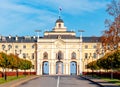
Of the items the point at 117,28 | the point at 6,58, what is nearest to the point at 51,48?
the point at 6,58

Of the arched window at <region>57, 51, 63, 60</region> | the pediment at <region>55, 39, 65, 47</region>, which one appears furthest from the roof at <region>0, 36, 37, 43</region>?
the arched window at <region>57, 51, 63, 60</region>

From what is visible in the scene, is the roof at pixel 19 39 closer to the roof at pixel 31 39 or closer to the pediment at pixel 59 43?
the roof at pixel 31 39

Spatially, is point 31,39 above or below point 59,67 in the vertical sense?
above

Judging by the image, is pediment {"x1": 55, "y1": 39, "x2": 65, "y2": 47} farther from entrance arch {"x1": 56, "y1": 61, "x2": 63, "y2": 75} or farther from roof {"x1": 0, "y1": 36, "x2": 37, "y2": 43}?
roof {"x1": 0, "y1": 36, "x2": 37, "y2": 43}

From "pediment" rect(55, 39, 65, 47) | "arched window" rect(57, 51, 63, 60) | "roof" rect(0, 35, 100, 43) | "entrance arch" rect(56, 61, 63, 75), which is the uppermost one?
"roof" rect(0, 35, 100, 43)

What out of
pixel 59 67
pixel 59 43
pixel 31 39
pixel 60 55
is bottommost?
pixel 59 67

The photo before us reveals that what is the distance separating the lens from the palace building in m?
158

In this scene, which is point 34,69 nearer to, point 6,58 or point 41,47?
point 41,47

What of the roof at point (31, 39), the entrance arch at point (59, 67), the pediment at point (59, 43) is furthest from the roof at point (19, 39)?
the entrance arch at point (59, 67)

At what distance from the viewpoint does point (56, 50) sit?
527ft

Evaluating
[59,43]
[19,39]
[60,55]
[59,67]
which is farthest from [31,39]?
[59,67]

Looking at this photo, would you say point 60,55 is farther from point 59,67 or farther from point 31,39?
point 31,39

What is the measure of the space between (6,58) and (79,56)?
3301 inches

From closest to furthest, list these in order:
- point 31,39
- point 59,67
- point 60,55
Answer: point 59,67 < point 60,55 < point 31,39
